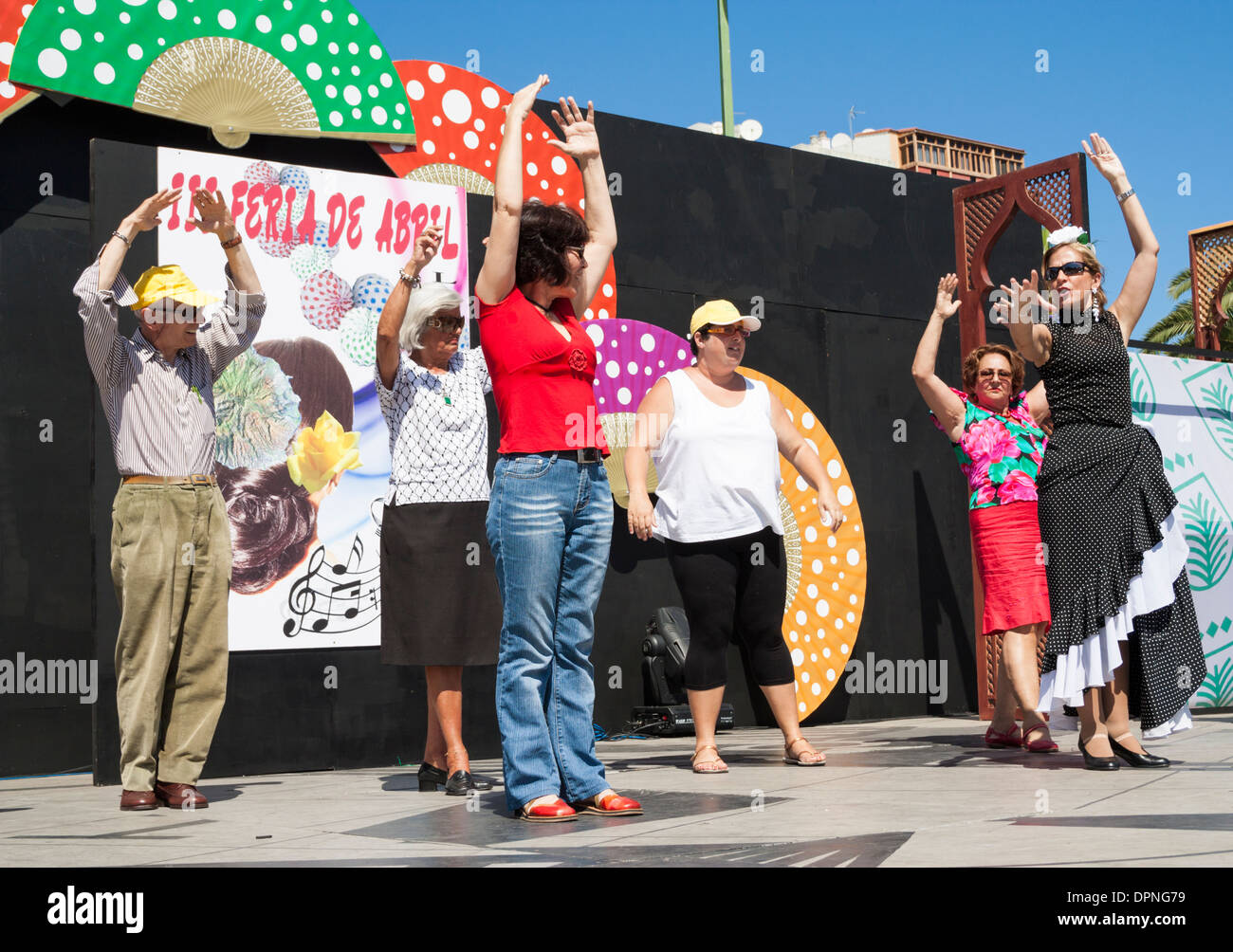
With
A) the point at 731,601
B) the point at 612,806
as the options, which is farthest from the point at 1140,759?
the point at 612,806

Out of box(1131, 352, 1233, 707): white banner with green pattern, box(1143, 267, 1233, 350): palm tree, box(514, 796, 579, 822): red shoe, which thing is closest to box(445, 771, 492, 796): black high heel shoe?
box(514, 796, 579, 822): red shoe

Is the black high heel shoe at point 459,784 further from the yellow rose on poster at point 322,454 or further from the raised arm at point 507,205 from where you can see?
the yellow rose on poster at point 322,454

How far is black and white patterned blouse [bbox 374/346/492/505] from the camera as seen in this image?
5.11 meters

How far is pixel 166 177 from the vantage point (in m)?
6.21

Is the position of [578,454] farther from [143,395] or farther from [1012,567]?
[1012,567]

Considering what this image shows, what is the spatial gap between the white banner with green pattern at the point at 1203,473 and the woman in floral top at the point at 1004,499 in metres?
2.64

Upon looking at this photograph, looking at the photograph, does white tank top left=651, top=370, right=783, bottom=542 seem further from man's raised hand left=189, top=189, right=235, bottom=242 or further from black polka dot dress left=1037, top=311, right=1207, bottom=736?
man's raised hand left=189, top=189, right=235, bottom=242

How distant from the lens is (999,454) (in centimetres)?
611
